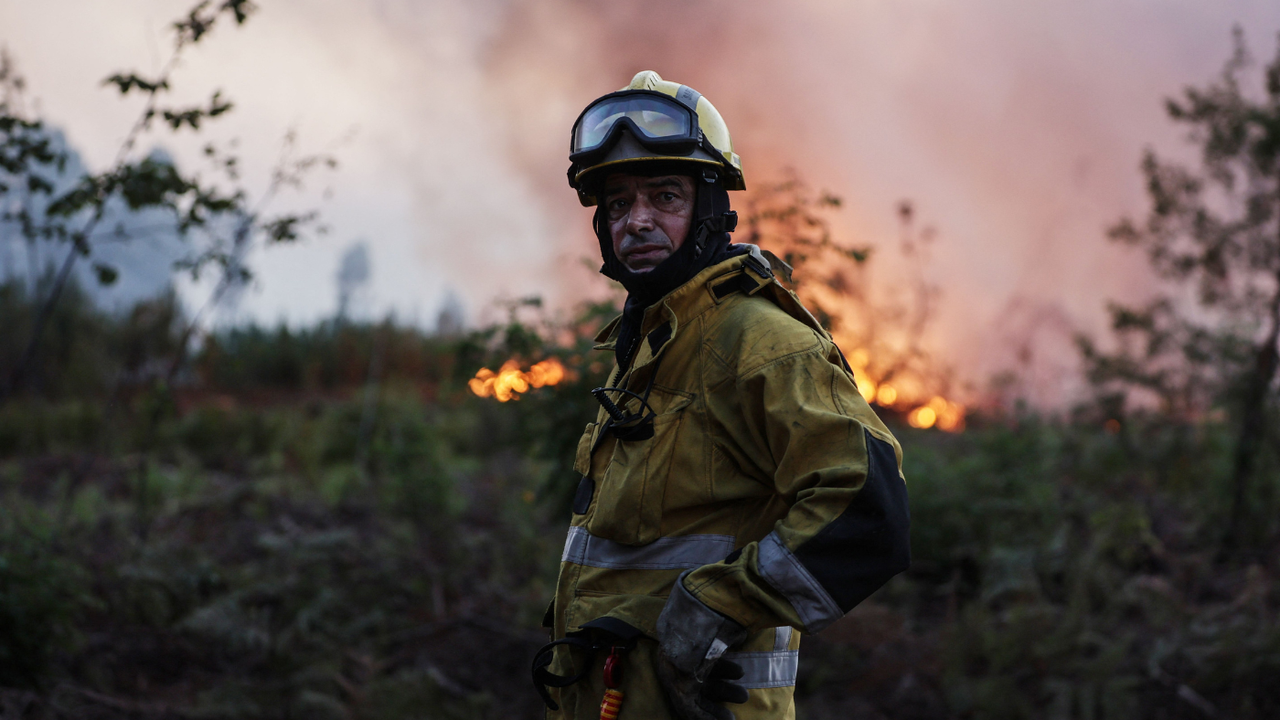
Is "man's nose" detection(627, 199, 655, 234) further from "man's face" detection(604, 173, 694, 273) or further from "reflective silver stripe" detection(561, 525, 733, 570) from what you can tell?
"reflective silver stripe" detection(561, 525, 733, 570)

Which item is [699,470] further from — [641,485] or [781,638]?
[781,638]

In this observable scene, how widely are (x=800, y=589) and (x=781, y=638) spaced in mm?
333

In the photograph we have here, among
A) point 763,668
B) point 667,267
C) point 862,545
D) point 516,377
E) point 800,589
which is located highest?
point 516,377

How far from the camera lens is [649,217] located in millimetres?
2338

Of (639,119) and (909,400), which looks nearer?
(639,119)

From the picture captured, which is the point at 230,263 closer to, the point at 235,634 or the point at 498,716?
the point at 235,634

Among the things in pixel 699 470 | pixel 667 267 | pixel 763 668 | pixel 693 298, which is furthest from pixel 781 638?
pixel 667 267

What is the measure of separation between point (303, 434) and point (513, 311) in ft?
27.0

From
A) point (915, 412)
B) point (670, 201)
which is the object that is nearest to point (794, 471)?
point (670, 201)

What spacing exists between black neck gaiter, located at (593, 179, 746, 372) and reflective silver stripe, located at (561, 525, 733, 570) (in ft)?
1.84

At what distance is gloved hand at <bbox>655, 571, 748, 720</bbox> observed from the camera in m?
1.82

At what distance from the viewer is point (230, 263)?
638cm

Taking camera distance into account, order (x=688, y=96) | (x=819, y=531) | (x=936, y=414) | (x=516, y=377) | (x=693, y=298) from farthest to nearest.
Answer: (x=936, y=414)
(x=516, y=377)
(x=688, y=96)
(x=693, y=298)
(x=819, y=531)

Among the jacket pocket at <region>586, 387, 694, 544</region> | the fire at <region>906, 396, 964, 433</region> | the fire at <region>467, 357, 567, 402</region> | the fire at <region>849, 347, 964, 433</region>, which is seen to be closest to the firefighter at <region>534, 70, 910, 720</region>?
the jacket pocket at <region>586, 387, 694, 544</region>
